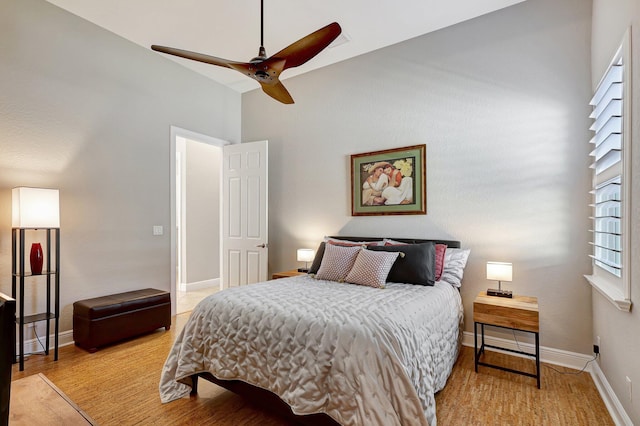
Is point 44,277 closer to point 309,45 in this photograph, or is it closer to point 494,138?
point 309,45

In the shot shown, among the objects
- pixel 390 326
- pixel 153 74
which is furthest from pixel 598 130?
pixel 153 74

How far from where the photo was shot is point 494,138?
3.17 m

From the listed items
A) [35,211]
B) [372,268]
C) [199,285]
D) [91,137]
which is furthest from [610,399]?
[199,285]

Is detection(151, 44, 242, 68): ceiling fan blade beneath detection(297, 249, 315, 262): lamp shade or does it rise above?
above

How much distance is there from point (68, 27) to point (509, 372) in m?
5.08

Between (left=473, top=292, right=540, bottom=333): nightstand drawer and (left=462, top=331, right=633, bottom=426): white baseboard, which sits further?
(left=473, top=292, right=540, bottom=333): nightstand drawer

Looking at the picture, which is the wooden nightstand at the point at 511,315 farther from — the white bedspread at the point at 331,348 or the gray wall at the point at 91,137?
the gray wall at the point at 91,137

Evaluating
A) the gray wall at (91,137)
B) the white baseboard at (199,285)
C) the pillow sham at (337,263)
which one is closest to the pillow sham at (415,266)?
the pillow sham at (337,263)

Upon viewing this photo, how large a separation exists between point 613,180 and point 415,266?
1.47 m

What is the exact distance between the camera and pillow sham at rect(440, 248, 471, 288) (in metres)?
3.06

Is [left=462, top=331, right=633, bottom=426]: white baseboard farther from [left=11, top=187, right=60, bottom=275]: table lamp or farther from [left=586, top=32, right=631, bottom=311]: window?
[left=11, top=187, right=60, bottom=275]: table lamp

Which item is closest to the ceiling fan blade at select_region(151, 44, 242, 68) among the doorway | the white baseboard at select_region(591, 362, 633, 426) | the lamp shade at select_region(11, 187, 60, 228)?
the lamp shade at select_region(11, 187, 60, 228)

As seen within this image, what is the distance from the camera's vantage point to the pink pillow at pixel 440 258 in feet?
10.0

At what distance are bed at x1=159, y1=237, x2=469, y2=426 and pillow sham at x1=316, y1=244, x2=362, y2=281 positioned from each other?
0.32m
